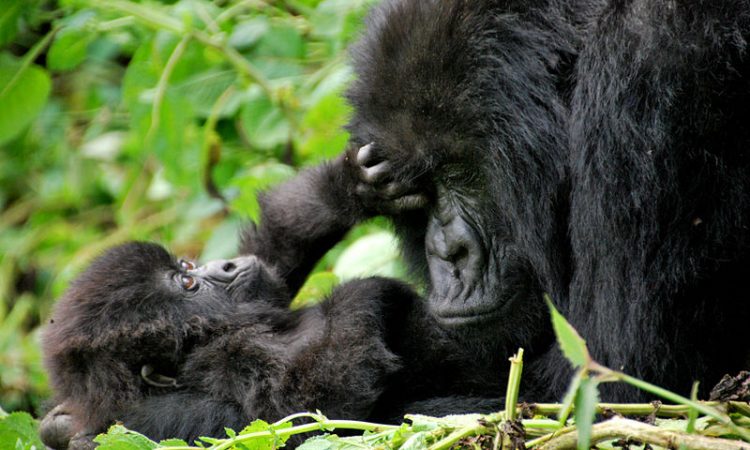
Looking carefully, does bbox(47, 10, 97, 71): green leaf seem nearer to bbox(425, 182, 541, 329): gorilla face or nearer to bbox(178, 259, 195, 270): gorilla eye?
bbox(178, 259, 195, 270): gorilla eye

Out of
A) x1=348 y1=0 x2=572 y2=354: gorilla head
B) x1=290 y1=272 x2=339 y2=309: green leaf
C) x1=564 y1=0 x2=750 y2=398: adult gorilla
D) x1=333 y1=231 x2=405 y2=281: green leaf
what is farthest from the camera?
x1=333 y1=231 x2=405 y2=281: green leaf

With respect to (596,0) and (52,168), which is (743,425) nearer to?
(596,0)

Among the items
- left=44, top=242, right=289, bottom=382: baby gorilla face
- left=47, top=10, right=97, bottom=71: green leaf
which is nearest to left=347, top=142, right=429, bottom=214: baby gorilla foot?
left=44, top=242, right=289, bottom=382: baby gorilla face

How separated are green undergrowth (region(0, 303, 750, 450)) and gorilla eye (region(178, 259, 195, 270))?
3.48ft

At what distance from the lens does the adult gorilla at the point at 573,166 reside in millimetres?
2193

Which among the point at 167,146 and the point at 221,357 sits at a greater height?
the point at 221,357

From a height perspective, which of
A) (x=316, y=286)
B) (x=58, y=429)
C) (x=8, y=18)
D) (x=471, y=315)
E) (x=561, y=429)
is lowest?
(x=58, y=429)

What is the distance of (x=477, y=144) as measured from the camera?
8.35ft

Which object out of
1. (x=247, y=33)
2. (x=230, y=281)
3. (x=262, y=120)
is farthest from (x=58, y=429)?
(x=247, y=33)

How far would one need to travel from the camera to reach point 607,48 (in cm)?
230

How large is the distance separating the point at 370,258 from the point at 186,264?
910 mm

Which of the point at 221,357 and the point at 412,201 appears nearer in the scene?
the point at 412,201

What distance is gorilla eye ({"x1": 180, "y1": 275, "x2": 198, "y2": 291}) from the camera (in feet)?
10.3

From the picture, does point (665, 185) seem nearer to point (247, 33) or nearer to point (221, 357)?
point (221, 357)
